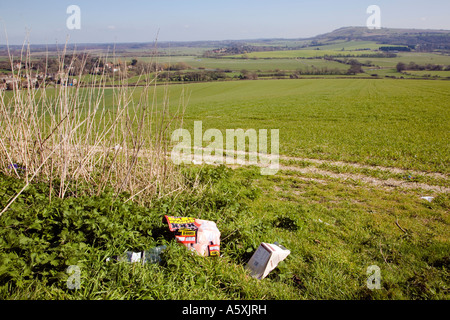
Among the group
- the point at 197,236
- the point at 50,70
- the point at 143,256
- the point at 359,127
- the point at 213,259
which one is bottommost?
the point at 213,259

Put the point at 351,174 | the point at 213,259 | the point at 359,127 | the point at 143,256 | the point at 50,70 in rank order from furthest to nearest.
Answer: the point at 359,127 → the point at 351,174 → the point at 50,70 → the point at 213,259 → the point at 143,256

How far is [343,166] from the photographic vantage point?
9289 millimetres

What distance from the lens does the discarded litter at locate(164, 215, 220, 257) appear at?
3.54 meters

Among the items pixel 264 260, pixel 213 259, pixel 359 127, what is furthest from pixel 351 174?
pixel 359 127

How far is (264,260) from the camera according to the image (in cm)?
332

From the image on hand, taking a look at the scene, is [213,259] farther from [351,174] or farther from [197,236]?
[351,174]

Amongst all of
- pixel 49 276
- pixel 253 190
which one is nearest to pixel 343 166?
pixel 253 190

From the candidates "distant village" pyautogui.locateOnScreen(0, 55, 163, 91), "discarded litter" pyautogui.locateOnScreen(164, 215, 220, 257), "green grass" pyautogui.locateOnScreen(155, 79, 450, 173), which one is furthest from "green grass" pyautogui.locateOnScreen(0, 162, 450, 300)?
"green grass" pyautogui.locateOnScreen(155, 79, 450, 173)

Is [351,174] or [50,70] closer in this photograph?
[50,70]

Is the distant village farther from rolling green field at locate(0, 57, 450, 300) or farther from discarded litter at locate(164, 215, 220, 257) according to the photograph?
Answer: discarded litter at locate(164, 215, 220, 257)

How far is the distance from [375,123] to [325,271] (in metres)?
17.3

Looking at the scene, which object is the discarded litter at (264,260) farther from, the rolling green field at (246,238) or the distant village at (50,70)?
the distant village at (50,70)

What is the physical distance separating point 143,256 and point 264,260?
133cm
